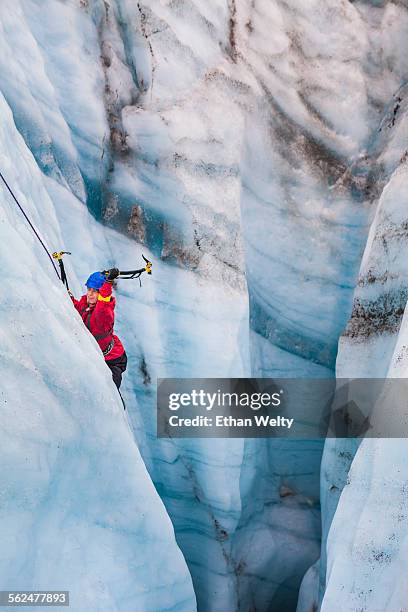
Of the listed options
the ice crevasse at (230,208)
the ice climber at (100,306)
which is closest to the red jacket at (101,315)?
the ice climber at (100,306)

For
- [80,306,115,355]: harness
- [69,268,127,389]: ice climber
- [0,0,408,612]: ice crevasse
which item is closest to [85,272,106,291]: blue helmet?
[69,268,127,389]: ice climber

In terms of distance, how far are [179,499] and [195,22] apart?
3315 mm

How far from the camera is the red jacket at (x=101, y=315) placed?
139 inches

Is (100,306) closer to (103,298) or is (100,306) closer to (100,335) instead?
(103,298)

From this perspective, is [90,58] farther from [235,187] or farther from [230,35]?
[235,187]

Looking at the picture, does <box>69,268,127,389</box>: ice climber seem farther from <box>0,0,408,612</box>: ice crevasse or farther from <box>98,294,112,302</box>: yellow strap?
<box>0,0,408,612</box>: ice crevasse

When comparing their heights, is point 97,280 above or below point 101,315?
above

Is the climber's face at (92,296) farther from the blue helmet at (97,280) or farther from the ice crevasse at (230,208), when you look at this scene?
the ice crevasse at (230,208)

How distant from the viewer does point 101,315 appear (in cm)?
356

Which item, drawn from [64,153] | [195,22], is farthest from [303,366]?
[195,22]

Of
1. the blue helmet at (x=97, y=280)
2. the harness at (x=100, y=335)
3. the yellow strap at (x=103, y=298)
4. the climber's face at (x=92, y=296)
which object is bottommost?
the harness at (x=100, y=335)

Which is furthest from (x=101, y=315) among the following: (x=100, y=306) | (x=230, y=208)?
(x=230, y=208)

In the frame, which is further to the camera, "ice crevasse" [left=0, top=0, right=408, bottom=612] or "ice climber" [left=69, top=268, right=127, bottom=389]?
"ice crevasse" [left=0, top=0, right=408, bottom=612]

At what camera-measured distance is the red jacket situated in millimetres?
3539
